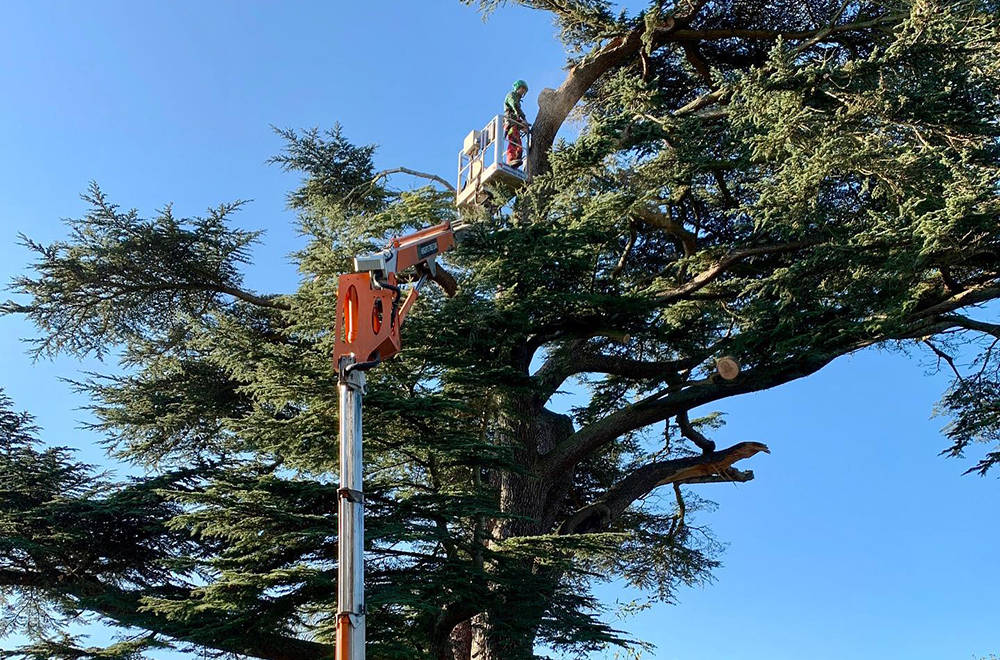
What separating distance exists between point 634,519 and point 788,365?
4.44 metres

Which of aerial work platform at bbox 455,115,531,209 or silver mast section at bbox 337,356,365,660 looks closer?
silver mast section at bbox 337,356,365,660

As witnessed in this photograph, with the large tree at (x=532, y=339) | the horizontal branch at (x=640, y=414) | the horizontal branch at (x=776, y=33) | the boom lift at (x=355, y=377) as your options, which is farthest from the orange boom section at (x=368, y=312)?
the horizontal branch at (x=776, y=33)

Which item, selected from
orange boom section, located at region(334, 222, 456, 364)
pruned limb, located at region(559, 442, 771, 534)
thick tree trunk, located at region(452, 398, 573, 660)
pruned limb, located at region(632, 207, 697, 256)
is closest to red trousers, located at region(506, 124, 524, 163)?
pruned limb, located at region(632, 207, 697, 256)

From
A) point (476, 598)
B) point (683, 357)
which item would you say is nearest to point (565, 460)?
point (683, 357)

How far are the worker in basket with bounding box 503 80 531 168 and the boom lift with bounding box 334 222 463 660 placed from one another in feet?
29.3

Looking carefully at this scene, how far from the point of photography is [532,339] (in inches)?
516

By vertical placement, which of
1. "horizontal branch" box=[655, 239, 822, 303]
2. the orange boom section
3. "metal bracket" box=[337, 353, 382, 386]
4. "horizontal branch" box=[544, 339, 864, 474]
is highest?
"horizontal branch" box=[655, 239, 822, 303]

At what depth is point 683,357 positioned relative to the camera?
14.1m

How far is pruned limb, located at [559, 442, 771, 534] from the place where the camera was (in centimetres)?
1315

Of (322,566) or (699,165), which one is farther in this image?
(699,165)

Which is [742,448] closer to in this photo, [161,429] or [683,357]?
[683,357]

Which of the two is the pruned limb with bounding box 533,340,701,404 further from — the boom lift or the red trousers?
the boom lift

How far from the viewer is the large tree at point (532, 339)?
1027 cm

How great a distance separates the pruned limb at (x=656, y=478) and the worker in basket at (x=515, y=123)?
4.38m
